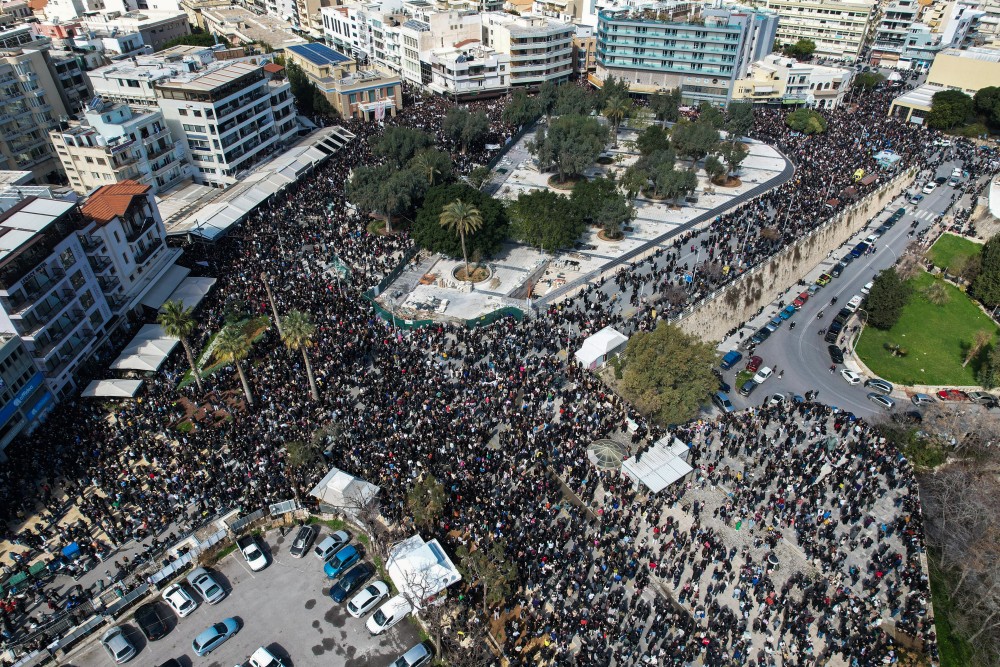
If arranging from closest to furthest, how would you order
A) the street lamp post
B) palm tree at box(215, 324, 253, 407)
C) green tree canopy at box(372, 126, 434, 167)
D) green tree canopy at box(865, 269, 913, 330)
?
palm tree at box(215, 324, 253, 407)
the street lamp post
green tree canopy at box(865, 269, 913, 330)
green tree canopy at box(372, 126, 434, 167)

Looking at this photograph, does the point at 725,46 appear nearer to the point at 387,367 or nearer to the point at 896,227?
the point at 896,227

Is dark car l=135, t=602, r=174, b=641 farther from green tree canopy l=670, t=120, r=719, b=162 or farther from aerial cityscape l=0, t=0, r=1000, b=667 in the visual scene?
green tree canopy l=670, t=120, r=719, b=162

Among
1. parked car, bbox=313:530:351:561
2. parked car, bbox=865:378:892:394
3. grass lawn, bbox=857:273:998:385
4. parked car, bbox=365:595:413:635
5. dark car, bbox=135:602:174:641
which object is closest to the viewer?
dark car, bbox=135:602:174:641

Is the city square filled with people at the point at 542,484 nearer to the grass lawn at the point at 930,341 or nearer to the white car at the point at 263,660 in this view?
the white car at the point at 263,660

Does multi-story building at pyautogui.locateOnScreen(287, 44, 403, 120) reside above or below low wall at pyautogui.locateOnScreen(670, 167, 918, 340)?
above

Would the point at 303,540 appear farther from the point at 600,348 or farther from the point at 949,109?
the point at 949,109

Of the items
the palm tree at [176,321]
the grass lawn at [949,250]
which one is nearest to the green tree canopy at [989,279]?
the grass lawn at [949,250]

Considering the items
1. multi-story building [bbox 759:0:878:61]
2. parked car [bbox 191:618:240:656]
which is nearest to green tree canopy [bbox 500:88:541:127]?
multi-story building [bbox 759:0:878:61]
